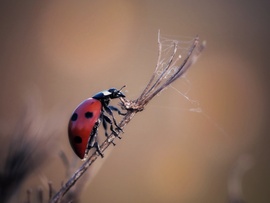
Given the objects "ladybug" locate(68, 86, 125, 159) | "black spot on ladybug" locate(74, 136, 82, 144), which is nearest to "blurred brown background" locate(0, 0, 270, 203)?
"ladybug" locate(68, 86, 125, 159)

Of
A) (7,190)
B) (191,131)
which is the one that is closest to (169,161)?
(191,131)

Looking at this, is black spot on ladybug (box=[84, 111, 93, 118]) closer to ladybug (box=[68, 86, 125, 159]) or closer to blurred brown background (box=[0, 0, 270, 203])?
ladybug (box=[68, 86, 125, 159])

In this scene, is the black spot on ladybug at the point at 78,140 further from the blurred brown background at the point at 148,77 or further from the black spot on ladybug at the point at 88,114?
the blurred brown background at the point at 148,77

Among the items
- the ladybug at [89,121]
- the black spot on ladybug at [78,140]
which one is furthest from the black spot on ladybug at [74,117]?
the black spot on ladybug at [78,140]

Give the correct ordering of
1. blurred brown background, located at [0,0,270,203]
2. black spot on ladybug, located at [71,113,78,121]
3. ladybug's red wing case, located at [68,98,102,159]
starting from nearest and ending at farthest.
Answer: ladybug's red wing case, located at [68,98,102,159] → black spot on ladybug, located at [71,113,78,121] → blurred brown background, located at [0,0,270,203]

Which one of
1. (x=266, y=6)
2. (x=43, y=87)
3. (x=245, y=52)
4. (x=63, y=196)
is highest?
(x=266, y=6)

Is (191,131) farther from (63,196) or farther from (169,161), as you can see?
(63,196)

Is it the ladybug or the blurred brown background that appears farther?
the blurred brown background
